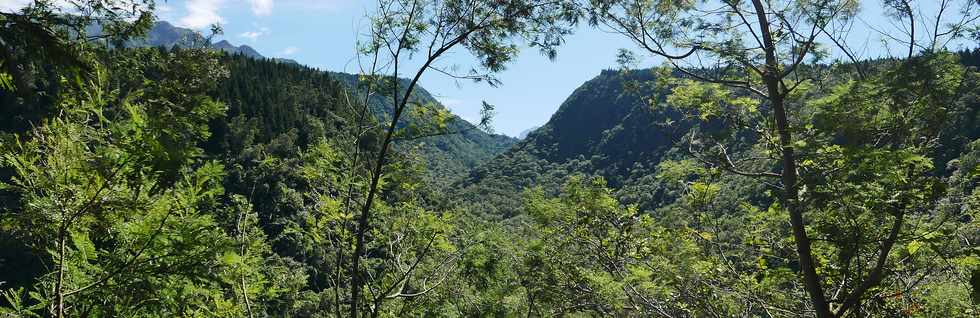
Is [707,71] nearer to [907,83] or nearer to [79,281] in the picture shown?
[907,83]

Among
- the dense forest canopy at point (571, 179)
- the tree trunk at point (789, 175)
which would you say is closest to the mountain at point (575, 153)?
the dense forest canopy at point (571, 179)

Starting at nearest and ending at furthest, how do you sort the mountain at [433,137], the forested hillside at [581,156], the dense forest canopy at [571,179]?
the dense forest canopy at [571,179], the mountain at [433,137], the forested hillside at [581,156]

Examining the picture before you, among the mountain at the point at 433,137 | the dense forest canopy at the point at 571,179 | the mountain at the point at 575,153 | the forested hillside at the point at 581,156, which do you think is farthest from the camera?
the mountain at the point at 575,153

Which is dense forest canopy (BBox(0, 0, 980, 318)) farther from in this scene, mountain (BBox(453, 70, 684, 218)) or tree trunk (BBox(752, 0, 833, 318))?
mountain (BBox(453, 70, 684, 218))

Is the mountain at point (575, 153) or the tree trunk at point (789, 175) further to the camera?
the mountain at point (575, 153)

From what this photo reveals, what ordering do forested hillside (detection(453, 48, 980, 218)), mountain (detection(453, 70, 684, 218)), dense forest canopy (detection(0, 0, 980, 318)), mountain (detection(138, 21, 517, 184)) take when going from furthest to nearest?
1. mountain (detection(453, 70, 684, 218))
2. forested hillside (detection(453, 48, 980, 218))
3. mountain (detection(138, 21, 517, 184))
4. dense forest canopy (detection(0, 0, 980, 318))

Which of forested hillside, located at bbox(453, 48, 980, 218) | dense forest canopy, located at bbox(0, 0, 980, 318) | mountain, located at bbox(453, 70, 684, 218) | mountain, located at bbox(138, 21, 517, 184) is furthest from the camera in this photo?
mountain, located at bbox(453, 70, 684, 218)

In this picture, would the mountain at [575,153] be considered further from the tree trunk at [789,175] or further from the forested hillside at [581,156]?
the tree trunk at [789,175]

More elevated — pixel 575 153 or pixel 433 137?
pixel 575 153

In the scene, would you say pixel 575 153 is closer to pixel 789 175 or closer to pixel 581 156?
pixel 581 156

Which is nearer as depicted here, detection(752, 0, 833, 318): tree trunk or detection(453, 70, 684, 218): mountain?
detection(752, 0, 833, 318): tree trunk

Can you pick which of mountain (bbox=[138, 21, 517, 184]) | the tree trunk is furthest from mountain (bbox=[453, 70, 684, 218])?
the tree trunk

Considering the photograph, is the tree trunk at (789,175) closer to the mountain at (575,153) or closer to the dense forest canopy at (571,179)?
the dense forest canopy at (571,179)

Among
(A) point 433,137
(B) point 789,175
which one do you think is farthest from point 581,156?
(B) point 789,175
